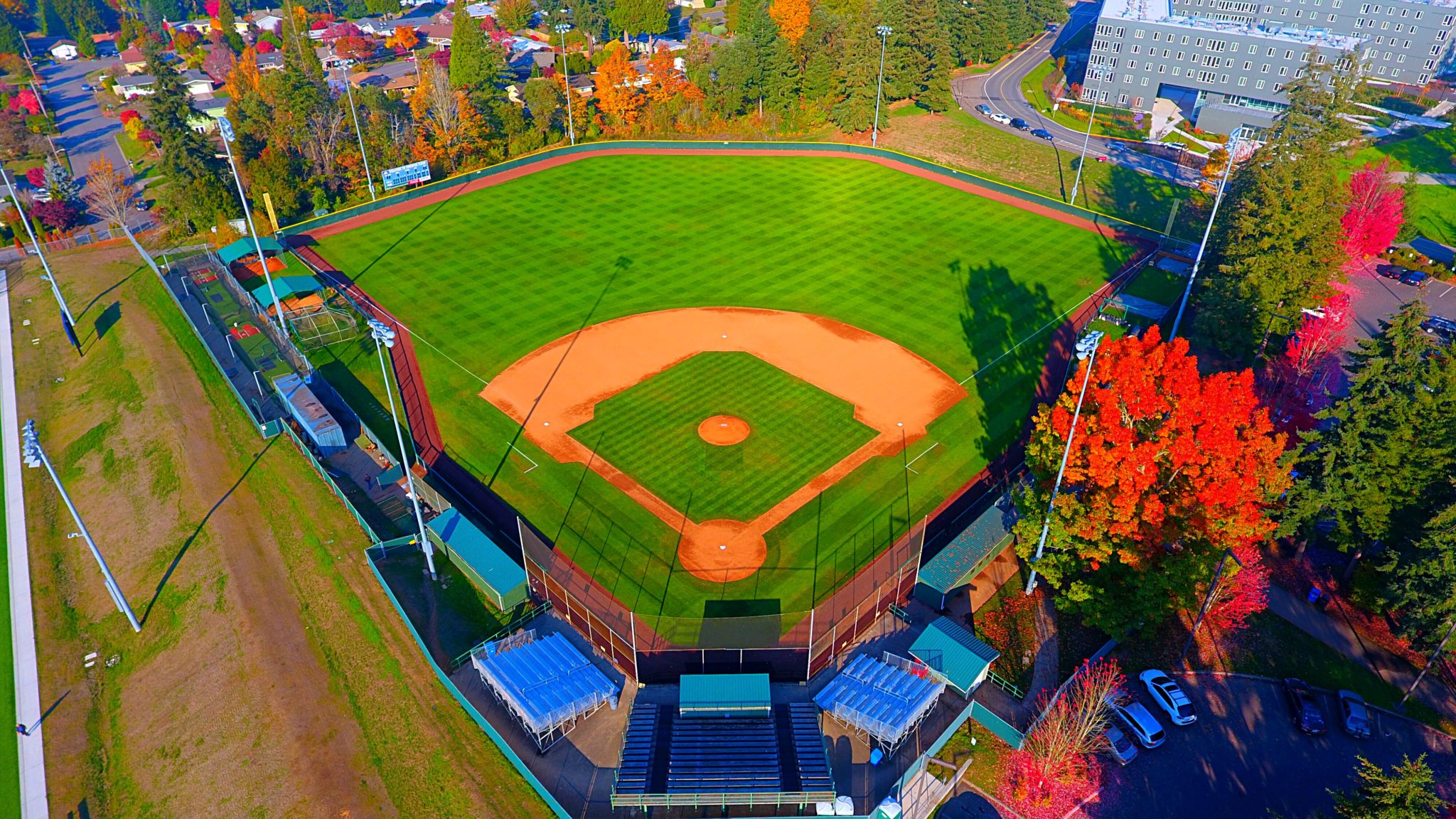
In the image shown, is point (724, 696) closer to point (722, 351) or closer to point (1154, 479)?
point (1154, 479)

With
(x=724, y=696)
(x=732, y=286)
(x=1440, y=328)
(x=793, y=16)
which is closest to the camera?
(x=724, y=696)

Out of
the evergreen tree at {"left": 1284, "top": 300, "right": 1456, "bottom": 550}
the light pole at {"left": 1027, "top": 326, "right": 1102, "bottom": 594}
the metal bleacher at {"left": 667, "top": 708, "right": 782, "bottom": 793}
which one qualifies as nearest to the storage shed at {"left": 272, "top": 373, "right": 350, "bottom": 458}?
the metal bleacher at {"left": 667, "top": 708, "right": 782, "bottom": 793}

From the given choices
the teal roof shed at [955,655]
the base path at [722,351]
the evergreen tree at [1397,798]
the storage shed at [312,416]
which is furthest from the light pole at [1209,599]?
the storage shed at [312,416]

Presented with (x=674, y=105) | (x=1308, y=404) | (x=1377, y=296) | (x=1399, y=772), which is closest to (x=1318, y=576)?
(x=1308, y=404)

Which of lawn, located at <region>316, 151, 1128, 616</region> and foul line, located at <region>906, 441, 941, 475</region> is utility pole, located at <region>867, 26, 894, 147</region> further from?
foul line, located at <region>906, 441, 941, 475</region>

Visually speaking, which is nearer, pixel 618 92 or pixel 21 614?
pixel 21 614

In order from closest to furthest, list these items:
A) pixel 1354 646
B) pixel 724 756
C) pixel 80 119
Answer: pixel 724 756, pixel 1354 646, pixel 80 119

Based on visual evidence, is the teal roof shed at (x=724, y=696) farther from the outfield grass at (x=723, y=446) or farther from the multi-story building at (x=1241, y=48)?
the multi-story building at (x=1241, y=48)

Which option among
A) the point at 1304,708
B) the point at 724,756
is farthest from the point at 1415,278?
the point at 724,756
